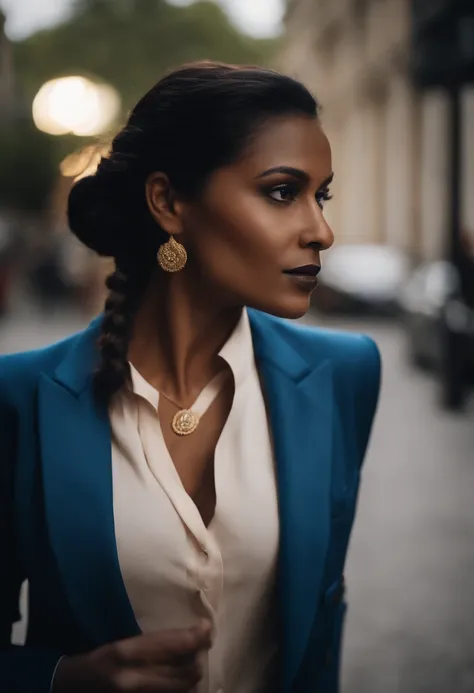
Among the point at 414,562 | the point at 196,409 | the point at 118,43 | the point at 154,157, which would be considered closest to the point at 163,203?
the point at 154,157

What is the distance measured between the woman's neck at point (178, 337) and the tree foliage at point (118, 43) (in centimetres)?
4065

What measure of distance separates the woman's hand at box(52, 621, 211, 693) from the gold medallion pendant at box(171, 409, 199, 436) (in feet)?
1.38

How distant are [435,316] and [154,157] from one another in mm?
10685

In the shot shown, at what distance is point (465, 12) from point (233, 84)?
21.6 feet

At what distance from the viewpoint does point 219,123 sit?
1745 mm

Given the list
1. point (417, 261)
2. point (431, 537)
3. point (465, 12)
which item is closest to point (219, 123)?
point (431, 537)

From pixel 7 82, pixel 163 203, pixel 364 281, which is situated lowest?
pixel 163 203

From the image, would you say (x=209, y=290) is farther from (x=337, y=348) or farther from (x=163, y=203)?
(x=337, y=348)

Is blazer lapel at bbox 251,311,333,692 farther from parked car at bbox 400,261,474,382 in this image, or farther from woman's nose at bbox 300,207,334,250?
parked car at bbox 400,261,474,382

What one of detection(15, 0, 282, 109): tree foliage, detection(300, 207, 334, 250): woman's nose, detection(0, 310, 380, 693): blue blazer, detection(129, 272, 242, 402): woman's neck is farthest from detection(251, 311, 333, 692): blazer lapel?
detection(15, 0, 282, 109): tree foliage

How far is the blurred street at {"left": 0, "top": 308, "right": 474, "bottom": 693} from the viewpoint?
4.34 metres

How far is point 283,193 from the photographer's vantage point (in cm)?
173

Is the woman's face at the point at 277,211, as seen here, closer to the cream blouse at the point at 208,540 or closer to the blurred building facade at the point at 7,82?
the cream blouse at the point at 208,540

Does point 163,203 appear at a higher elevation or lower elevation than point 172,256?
higher
